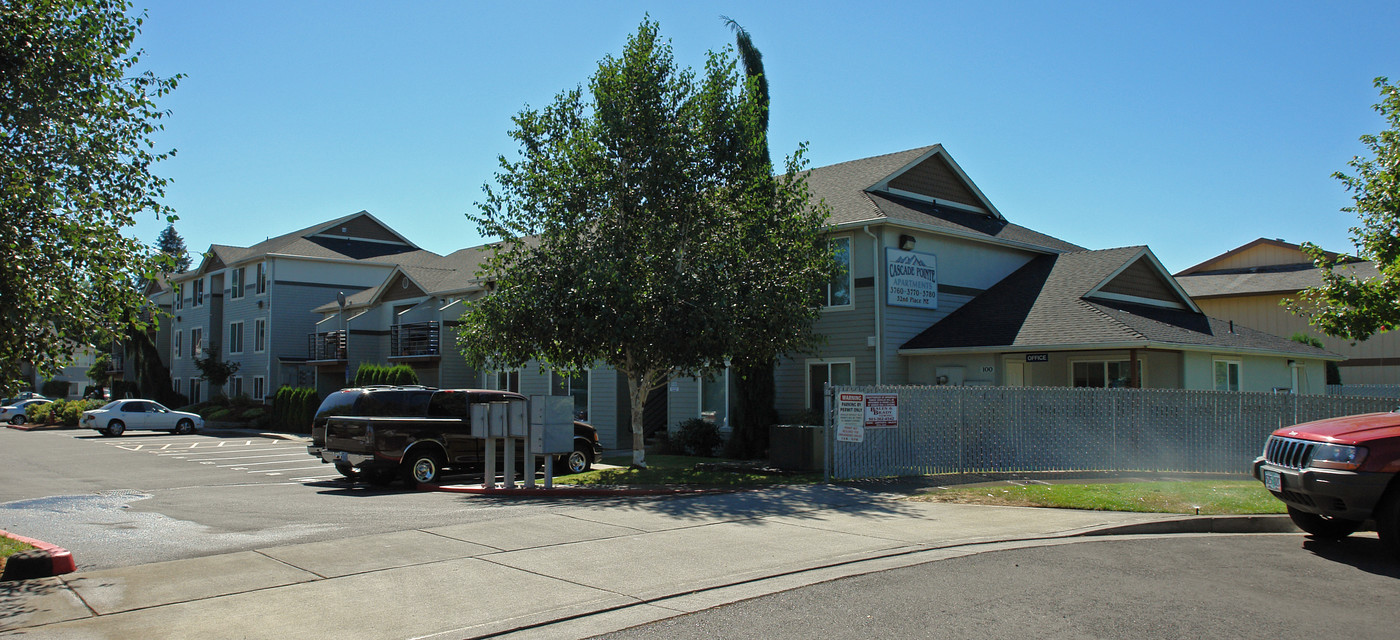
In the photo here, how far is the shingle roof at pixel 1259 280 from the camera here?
3884 cm

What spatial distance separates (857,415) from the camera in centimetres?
1562

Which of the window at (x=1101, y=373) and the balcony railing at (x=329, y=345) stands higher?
the balcony railing at (x=329, y=345)

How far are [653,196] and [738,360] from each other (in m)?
3.80

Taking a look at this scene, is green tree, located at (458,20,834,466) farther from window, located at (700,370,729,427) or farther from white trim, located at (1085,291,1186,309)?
white trim, located at (1085,291,1186,309)

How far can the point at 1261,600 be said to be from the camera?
7.36m

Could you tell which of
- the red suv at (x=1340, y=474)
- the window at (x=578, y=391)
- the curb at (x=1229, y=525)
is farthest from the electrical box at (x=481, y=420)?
the window at (x=578, y=391)

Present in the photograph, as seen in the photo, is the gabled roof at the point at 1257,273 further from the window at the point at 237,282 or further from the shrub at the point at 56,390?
the shrub at the point at 56,390

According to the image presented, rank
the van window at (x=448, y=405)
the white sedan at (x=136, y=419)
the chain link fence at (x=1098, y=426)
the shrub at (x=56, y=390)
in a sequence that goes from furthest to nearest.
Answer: the shrub at (x=56, y=390) < the white sedan at (x=136, y=419) < the van window at (x=448, y=405) < the chain link fence at (x=1098, y=426)

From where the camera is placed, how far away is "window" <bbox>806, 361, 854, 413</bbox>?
2286 centimetres

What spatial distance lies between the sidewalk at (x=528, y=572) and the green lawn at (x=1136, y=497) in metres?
0.53

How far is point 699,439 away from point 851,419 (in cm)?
858

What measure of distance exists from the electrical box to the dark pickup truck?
155 cm

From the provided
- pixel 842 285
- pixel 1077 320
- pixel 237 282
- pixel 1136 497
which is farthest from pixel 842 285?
pixel 237 282

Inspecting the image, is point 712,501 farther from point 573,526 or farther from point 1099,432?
point 1099,432
